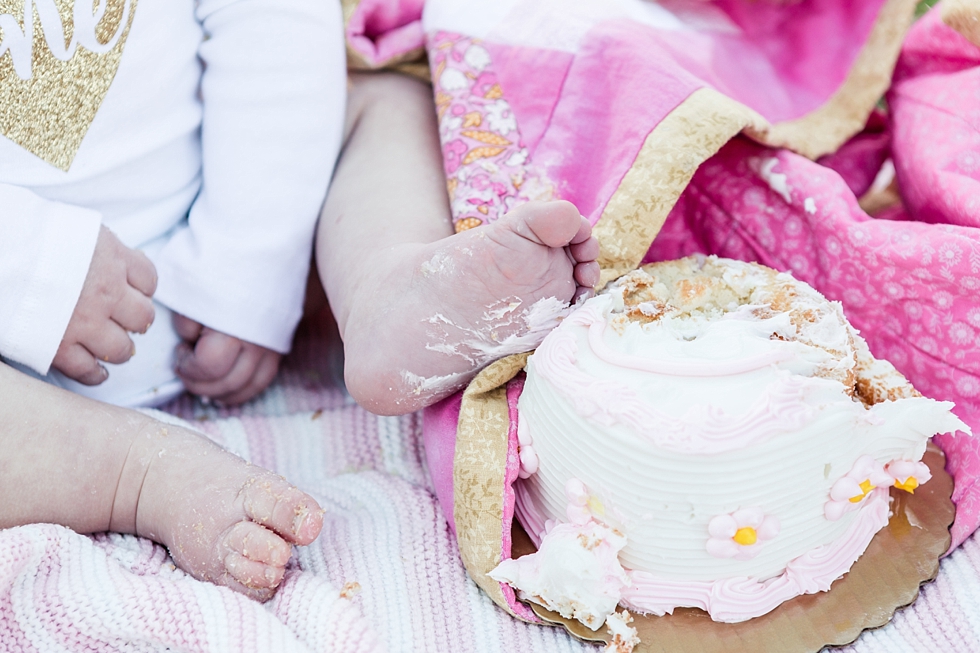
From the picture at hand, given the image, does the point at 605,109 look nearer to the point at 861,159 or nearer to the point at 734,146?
the point at 734,146

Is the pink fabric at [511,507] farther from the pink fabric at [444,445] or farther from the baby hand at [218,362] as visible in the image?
the baby hand at [218,362]

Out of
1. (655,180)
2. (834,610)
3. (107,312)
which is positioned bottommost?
(834,610)

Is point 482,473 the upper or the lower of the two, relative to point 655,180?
lower

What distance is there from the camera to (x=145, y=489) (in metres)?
0.68

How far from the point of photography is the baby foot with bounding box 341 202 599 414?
602mm

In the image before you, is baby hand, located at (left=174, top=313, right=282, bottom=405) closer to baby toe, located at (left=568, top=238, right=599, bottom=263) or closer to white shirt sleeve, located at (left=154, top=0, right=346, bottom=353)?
white shirt sleeve, located at (left=154, top=0, right=346, bottom=353)

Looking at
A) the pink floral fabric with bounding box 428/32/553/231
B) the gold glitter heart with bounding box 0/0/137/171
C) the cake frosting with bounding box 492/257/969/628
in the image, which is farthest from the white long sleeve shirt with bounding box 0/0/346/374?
the cake frosting with bounding box 492/257/969/628

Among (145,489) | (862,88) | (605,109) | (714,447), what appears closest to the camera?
(714,447)

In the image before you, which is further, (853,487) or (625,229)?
(625,229)

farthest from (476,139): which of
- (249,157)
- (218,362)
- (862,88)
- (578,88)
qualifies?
(862,88)

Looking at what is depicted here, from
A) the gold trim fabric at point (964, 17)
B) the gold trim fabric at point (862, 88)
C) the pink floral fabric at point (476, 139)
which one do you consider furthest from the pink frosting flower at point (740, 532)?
the gold trim fabric at point (964, 17)

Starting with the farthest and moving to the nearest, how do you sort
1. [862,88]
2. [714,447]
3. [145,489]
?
1. [862,88]
2. [145,489]
3. [714,447]

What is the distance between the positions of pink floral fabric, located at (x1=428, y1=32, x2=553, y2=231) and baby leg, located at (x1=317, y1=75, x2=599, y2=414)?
4cm

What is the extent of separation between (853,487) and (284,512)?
429 mm
